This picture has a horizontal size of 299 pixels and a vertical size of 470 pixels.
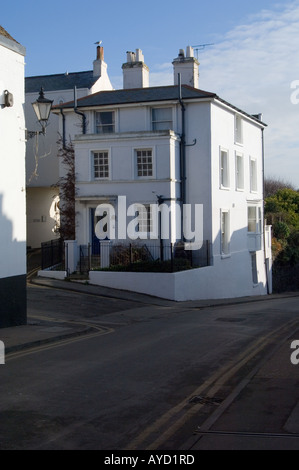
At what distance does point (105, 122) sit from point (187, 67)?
22.7ft

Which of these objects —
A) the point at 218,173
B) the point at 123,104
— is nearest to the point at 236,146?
the point at 218,173

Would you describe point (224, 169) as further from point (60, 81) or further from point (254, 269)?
point (60, 81)

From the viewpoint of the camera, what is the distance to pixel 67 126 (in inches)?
1329

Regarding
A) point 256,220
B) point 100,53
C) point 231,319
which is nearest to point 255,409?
point 231,319

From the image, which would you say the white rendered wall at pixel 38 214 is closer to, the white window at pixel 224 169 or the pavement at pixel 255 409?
the white window at pixel 224 169

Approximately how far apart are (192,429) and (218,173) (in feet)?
86.5

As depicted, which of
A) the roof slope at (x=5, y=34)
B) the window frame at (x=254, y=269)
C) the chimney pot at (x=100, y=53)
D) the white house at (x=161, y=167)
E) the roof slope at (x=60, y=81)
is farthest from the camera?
the chimney pot at (x=100, y=53)

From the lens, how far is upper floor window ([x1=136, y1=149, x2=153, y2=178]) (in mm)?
30844

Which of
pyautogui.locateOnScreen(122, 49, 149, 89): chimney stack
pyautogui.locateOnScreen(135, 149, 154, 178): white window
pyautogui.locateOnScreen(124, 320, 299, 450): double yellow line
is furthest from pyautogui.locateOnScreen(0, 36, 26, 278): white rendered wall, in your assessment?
pyautogui.locateOnScreen(122, 49, 149, 89): chimney stack

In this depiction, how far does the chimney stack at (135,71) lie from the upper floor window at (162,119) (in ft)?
17.2

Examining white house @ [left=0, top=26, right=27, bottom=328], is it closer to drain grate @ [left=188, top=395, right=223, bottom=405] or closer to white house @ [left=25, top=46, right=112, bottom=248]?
drain grate @ [left=188, top=395, right=223, bottom=405]

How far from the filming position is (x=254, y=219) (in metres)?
39.6

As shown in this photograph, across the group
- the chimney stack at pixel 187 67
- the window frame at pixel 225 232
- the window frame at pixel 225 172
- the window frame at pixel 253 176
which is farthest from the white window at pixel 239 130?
the window frame at pixel 225 232

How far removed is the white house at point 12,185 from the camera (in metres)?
16.8
